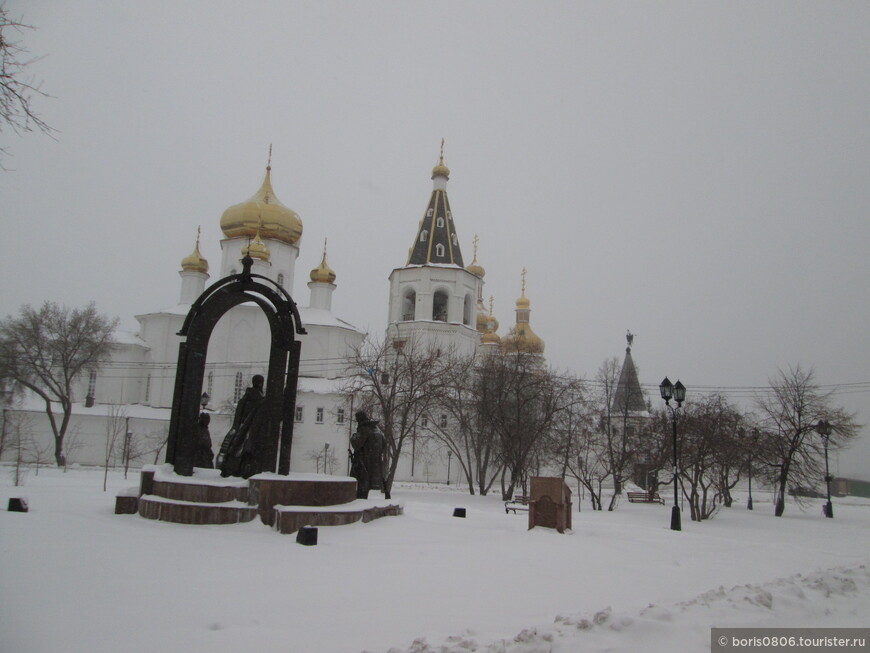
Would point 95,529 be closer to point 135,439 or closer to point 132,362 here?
point 135,439

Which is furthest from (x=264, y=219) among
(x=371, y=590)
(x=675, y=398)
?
(x=371, y=590)

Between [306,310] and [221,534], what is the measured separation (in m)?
42.3

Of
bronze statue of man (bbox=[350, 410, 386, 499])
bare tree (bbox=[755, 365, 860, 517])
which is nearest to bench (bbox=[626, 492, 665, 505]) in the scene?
bare tree (bbox=[755, 365, 860, 517])

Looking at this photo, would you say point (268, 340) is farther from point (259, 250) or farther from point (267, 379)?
point (267, 379)

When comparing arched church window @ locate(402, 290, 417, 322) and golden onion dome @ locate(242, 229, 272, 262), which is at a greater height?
golden onion dome @ locate(242, 229, 272, 262)

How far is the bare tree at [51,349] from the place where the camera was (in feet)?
131

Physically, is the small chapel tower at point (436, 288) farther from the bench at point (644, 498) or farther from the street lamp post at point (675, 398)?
the street lamp post at point (675, 398)

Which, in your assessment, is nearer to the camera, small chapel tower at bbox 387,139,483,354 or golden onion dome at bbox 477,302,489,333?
small chapel tower at bbox 387,139,483,354

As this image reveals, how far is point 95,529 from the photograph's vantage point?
334 inches

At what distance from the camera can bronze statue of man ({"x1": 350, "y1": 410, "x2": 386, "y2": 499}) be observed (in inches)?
520

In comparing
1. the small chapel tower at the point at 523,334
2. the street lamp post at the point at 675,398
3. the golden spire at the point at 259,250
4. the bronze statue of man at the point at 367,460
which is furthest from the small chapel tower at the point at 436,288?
the bronze statue of man at the point at 367,460

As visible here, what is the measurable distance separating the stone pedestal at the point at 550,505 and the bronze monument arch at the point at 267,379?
4982 millimetres

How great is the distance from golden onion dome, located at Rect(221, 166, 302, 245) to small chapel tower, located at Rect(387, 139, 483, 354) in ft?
29.8

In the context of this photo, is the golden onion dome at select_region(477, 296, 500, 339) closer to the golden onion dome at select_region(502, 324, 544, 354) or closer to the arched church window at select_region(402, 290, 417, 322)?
the golden onion dome at select_region(502, 324, 544, 354)
